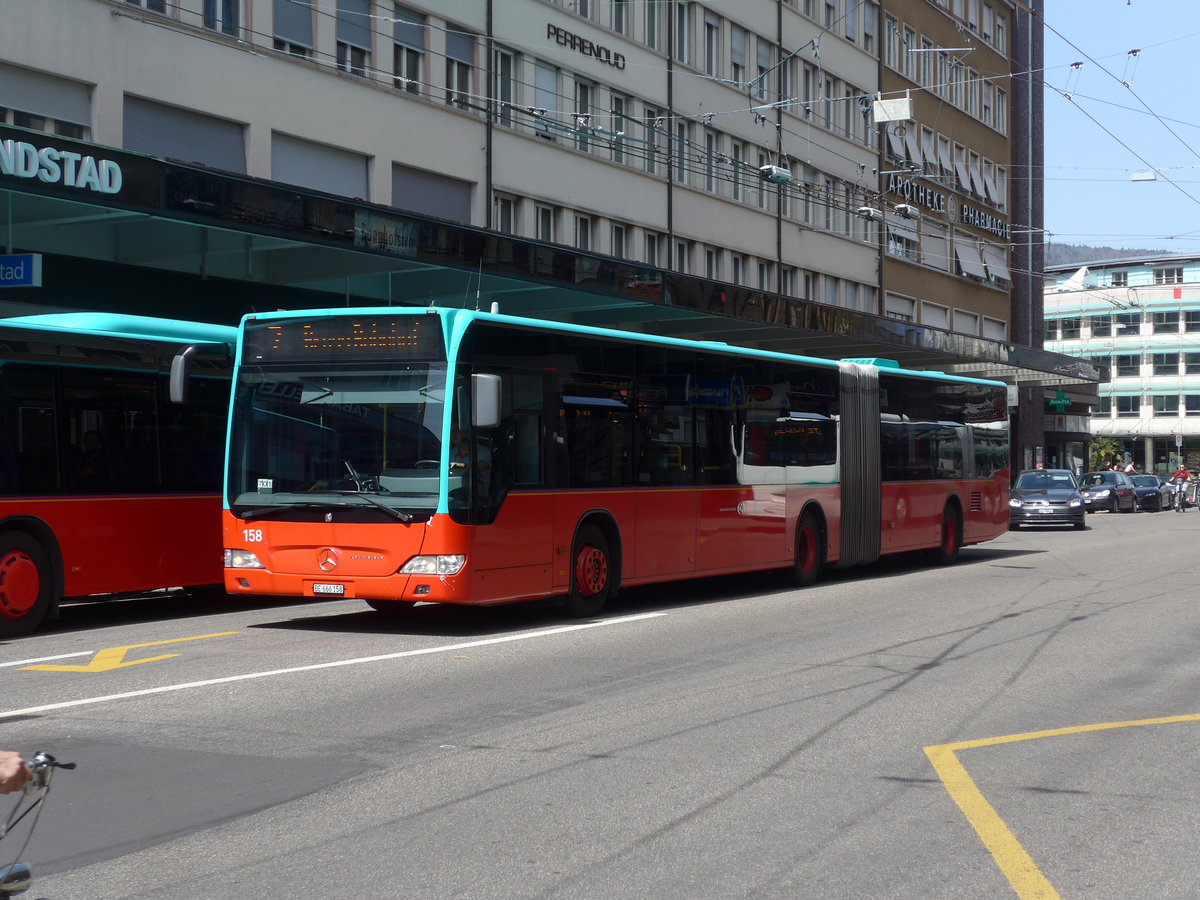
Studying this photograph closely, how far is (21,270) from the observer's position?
17.6m

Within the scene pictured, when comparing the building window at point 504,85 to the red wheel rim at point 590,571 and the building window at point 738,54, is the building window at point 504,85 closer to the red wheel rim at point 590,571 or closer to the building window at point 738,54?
the building window at point 738,54

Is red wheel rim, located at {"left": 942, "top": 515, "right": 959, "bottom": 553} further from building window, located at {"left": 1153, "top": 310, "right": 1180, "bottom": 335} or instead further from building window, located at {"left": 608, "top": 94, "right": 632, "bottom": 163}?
building window, located at {"left": 1153, "top": 310, "right": 1180, "bottom": 335}

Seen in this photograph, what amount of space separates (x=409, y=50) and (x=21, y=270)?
13.0 m

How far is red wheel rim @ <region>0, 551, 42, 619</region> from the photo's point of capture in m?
13.0

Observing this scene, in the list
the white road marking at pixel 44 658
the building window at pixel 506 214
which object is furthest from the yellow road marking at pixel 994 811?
the building window at pixel 506 214

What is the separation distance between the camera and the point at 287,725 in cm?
840

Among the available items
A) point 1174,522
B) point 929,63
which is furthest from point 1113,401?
point 1174,522

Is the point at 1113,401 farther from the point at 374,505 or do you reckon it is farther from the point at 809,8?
the point at 374,505

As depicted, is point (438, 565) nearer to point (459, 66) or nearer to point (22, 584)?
point (22, 584)

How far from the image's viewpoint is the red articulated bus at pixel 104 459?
43.1 ft

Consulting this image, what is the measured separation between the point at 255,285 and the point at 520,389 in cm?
1345

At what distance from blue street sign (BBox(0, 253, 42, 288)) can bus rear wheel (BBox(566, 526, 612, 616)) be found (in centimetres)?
745

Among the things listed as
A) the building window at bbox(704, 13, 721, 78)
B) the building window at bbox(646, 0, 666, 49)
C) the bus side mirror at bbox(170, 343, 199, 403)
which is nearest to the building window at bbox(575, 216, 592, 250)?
the building window at bbox(646, 0, 666, 49)

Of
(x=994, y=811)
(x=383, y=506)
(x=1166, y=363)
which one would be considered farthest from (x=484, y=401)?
(x=1166, y=363)
